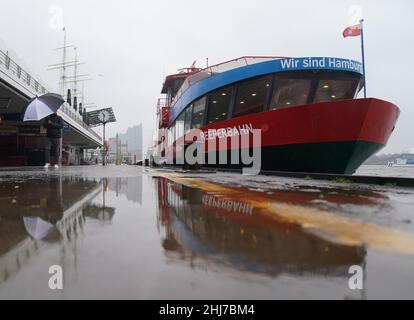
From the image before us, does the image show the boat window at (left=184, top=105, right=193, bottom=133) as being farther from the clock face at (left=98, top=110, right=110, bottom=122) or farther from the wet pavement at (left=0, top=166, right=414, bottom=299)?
the clock face at (left=98, top=110, right=110, bottom=122)

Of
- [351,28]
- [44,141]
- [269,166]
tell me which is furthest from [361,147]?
[44,141]

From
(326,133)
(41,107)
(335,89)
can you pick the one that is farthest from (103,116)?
(326,133)

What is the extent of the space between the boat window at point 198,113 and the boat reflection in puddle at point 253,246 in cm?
1237

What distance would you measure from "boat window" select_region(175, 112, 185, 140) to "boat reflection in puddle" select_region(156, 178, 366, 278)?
51.8ft

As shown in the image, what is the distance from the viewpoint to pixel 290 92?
1218cm

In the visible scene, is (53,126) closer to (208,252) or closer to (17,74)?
(17,74)

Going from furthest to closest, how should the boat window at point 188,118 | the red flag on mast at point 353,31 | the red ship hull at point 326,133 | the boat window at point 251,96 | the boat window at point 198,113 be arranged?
the boat window at point 188,118
the boat window at point 198,113
the boat window at point 251,96
the red flag on mast at point 353,31
the red ship hull at point 326,133

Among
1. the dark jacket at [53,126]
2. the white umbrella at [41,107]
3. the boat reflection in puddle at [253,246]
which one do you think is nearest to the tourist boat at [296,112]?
the boat reflection in puddle at [253,246]

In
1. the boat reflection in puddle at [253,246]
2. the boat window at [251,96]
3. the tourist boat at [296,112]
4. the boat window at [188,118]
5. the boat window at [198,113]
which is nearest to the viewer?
the boat reflection in puddle at [253,246]

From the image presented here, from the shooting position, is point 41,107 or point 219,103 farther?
point 41,107

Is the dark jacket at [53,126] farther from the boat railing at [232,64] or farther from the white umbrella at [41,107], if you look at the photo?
the boat railing at [232,64]

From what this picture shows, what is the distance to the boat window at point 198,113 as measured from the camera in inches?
602

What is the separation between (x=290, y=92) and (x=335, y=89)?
6.22 feet
